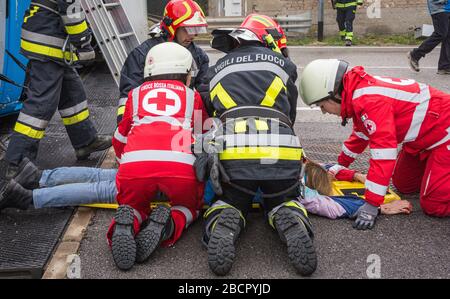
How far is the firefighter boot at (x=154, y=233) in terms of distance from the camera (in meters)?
2.80

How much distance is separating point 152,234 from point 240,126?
0.79 metres

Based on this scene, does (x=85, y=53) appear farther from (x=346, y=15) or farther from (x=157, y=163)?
(x=346, y=15)

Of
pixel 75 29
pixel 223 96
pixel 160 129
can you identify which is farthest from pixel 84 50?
pixel 223 96

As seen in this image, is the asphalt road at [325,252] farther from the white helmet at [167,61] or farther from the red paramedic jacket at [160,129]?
the white helmet at [167,61]

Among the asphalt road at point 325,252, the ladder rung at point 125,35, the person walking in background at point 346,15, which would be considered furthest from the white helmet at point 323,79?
the person walking in background at point 346,15

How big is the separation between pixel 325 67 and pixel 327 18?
9378 mm

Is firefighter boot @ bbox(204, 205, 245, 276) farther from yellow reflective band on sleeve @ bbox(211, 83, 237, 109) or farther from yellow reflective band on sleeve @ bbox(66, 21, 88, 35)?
yellow reflective band on sleeve @ bbox(66, 21, 88, 35)

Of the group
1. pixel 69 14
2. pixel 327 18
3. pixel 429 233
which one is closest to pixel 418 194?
pixel 429 233

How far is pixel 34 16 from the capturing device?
3.95 metres

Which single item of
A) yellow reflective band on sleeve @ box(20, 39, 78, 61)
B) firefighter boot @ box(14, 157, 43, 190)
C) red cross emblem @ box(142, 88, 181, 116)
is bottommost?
firefighter boot @ box(14, 157, 43, 190)

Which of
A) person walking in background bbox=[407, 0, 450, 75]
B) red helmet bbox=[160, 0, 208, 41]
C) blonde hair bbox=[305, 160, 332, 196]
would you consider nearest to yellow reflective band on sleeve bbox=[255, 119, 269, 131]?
blonde hair bbox=[305, 160, 332, 196]

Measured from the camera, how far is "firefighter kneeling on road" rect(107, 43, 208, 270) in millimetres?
2812

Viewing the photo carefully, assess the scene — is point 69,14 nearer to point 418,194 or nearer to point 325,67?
point 325,67

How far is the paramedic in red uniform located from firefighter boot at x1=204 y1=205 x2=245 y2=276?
0.87 metres
